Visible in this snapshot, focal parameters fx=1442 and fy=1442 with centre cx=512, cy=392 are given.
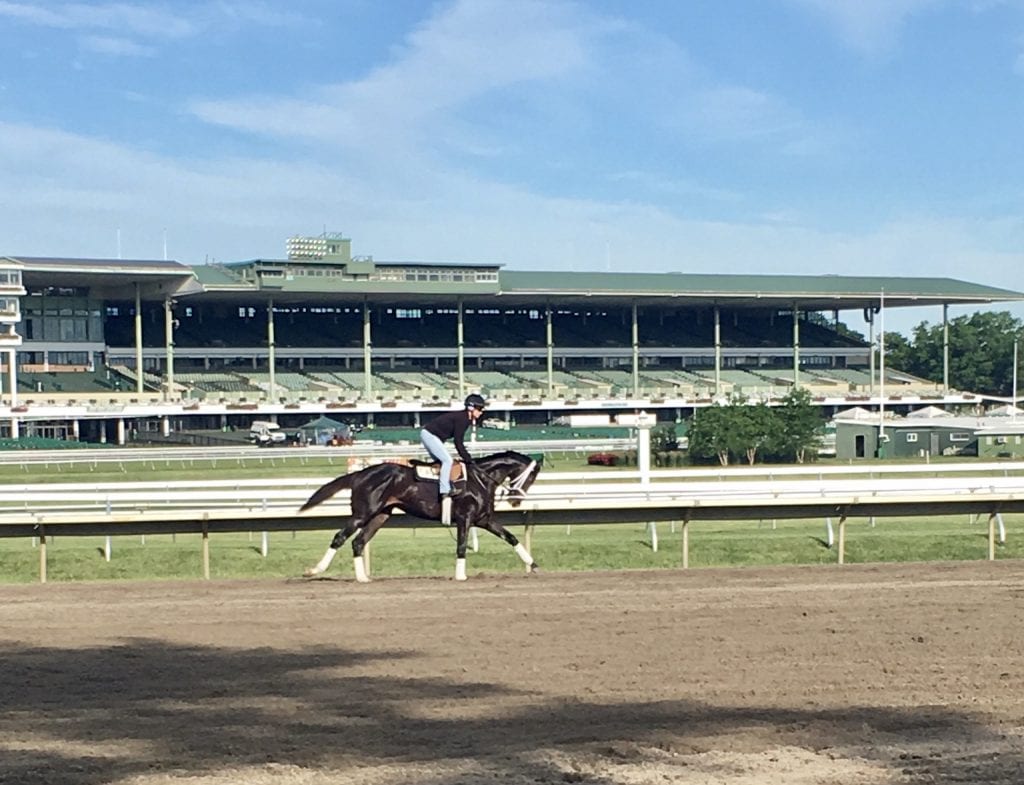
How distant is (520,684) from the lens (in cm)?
895

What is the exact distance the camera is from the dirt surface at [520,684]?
673 cm

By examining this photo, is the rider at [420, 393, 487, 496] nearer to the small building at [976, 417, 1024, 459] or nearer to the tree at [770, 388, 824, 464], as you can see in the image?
the tree at [770, 388, 824, 464]

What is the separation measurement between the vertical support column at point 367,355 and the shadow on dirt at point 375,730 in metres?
60.4

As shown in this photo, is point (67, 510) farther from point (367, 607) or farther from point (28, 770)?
point (28, 770)

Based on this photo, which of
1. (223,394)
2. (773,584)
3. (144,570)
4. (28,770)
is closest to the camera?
(28,770)

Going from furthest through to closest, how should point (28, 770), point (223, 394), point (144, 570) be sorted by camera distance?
point (223, 394) < point (144, 570) < point (28, 770)

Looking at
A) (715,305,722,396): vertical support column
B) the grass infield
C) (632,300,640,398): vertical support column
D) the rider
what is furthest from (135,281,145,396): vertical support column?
the rider

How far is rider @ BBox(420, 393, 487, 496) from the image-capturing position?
15031 millimetres

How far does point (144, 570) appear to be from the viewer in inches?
715

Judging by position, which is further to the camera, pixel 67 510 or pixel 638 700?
pixel 67 510

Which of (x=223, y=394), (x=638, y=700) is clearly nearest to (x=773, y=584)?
(x=638, y=700)

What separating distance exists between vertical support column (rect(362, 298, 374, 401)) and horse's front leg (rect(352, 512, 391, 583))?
176 feet

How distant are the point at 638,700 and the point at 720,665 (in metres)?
1.37

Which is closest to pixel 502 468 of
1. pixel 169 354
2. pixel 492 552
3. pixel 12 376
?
pixel 492 552
